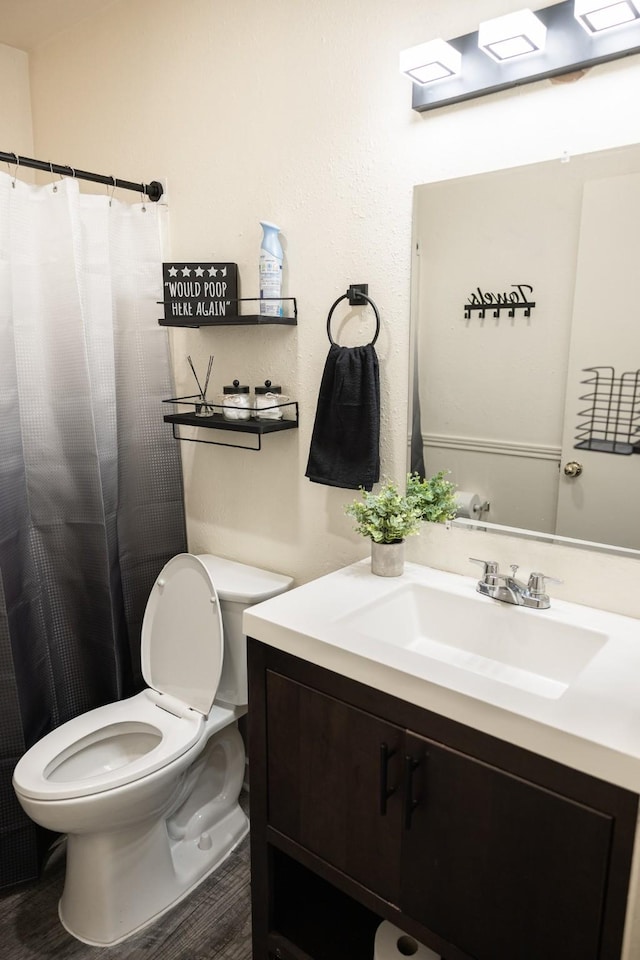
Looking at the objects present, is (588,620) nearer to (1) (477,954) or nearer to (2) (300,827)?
(1) (477,954)

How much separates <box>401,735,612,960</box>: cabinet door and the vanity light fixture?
1.36 m

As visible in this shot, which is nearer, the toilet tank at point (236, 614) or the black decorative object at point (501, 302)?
the black decorative object at point (501, 302)

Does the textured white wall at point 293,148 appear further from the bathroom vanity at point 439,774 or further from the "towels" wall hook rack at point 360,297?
the bathroom vanity at point 439,774

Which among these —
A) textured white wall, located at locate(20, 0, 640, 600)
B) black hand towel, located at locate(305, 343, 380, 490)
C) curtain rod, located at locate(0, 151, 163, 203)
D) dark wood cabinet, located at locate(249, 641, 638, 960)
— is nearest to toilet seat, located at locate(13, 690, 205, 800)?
dark wood cabinet, located at locate(249, 641, 638, 960)

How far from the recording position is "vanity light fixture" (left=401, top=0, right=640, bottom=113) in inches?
48.3

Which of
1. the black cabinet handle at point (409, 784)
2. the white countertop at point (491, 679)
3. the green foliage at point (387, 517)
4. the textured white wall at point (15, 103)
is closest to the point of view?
the white countertop at point (491, 679)

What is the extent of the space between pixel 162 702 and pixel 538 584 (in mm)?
1186

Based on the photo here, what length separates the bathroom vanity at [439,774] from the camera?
988 millimetres

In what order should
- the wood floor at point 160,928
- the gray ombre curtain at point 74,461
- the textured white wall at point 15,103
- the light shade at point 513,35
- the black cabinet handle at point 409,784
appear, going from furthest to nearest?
the textured white wall at point 15,103 < the gray ombre curtain at point 74,461 < the wood floor at point 160,928 < the light shade at point 513,35 < the black cabinet handle at point 409,784

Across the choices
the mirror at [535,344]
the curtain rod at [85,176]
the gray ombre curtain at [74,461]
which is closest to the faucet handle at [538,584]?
the mirror at [535,344]

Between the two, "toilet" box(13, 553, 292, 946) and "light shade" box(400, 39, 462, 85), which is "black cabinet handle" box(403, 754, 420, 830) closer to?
"toilet" box(13, 553, 292, 946)

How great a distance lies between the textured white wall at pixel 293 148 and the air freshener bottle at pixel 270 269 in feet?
0.20

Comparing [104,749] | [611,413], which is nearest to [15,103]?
[104,749]

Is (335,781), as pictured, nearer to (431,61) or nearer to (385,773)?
(385,773)
